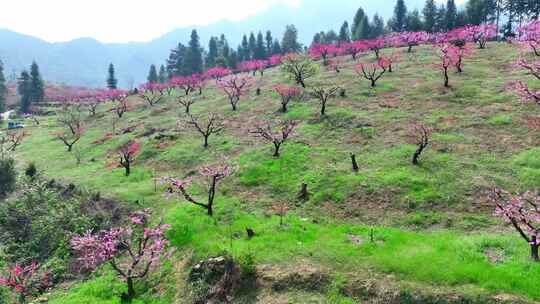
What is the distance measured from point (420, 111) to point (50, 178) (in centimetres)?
4275

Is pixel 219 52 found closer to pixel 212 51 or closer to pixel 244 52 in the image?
pixel 212 51

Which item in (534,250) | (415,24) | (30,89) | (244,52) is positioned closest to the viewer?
(534,250)

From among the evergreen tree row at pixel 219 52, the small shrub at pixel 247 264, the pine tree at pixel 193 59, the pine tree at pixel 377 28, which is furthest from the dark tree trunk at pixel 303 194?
the pine tree at pixel 193 59

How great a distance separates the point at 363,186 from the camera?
29.5 meters

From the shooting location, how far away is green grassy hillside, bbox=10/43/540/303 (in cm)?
2005

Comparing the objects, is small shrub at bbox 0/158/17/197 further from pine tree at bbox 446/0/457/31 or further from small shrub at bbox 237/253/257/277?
pine tree at bbox 446/0/457/31

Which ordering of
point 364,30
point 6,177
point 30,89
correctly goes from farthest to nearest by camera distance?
point 30,89, point 364,30, point 6,177

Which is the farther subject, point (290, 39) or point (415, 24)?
point (290, 39)

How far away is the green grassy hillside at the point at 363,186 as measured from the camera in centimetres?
2005

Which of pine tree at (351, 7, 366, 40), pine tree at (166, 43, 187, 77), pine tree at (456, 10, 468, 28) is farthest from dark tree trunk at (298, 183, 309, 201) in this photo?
pine tree at (166, 43, 187, 77)

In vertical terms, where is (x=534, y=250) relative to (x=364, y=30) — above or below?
below

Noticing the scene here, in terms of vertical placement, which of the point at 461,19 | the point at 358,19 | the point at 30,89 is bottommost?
the point at 30,89

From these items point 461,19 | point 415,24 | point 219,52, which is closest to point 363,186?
point 415,24

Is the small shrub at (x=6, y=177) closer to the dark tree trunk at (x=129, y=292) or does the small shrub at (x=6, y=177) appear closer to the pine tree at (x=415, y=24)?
the dark tree trunk at (x=129, y=292)
